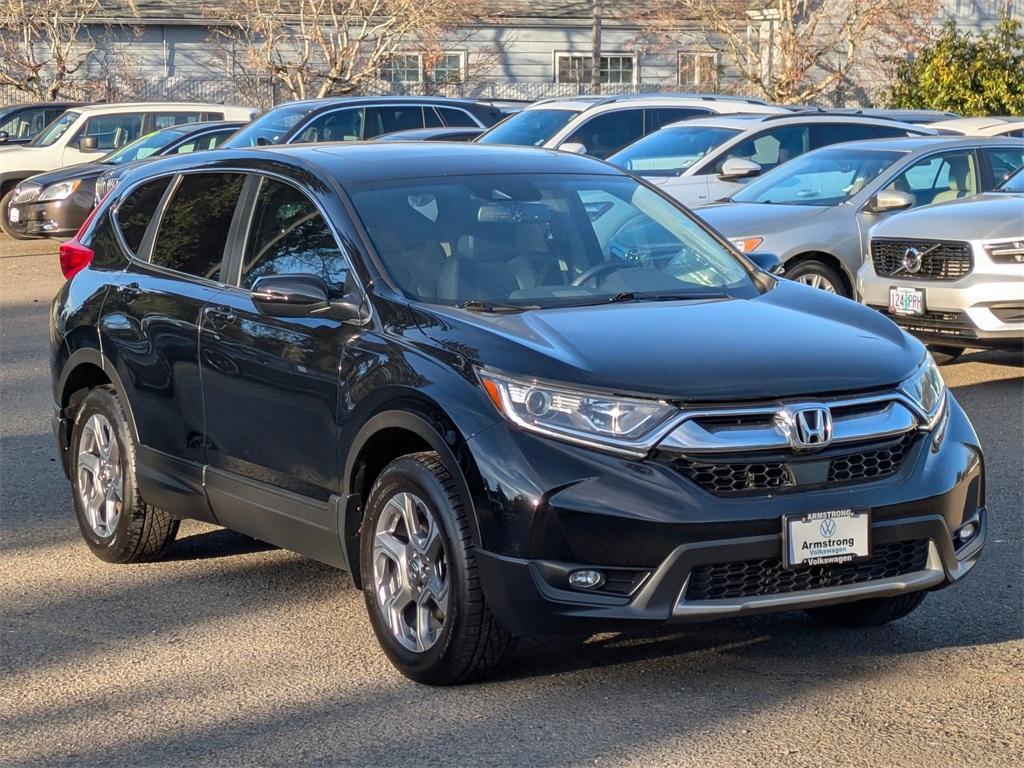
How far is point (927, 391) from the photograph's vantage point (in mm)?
5398

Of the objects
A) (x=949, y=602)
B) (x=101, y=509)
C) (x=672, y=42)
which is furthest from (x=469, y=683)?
(x=672, y=42)

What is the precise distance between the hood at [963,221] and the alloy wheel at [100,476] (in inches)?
243

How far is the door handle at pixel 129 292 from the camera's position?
270 inches

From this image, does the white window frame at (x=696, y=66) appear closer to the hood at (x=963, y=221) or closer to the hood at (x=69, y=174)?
the hood at (x=69, y=174)

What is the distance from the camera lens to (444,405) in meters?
5.11

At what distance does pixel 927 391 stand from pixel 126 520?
3310mm

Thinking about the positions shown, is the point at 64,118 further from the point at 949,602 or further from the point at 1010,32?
the point at 949,602

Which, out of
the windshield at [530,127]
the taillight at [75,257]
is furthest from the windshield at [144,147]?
the taillight at [75,257]

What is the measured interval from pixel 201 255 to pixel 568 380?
2.24 metres

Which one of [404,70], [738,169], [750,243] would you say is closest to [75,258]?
[750,243]

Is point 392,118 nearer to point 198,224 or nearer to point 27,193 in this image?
point 27,193

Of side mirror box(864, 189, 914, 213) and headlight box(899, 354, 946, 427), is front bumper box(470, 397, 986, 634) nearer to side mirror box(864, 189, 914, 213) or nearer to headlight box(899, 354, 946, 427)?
headlight box(899, 354, 946, 427)

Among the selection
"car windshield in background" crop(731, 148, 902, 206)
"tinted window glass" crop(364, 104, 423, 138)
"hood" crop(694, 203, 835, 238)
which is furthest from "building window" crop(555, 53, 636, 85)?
"hood" crop(694, 203, 835, 238)

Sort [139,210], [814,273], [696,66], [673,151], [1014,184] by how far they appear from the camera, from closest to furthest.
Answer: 1. [139,210]
2. [1014,184]
3. [814,273]
4. [673,151]
5. [696,66]
